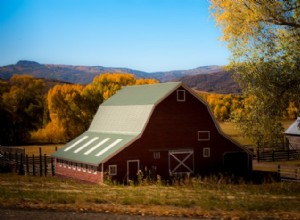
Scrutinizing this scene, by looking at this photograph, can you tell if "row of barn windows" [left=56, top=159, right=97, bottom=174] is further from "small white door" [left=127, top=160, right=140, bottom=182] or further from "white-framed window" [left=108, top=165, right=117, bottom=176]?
"small white door" [left=127, top=160, right=140, bottom=182]

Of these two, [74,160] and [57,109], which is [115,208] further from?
[57,109]

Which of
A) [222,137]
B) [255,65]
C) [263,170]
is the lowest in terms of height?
[263,170]

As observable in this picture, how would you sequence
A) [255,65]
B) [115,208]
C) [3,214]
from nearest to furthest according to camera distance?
[3,214] → [115,208] → [255,65]

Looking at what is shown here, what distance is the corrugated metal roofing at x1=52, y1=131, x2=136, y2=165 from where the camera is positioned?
36.3 m

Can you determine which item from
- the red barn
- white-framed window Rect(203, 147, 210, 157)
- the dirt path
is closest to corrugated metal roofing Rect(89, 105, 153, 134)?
the red barn

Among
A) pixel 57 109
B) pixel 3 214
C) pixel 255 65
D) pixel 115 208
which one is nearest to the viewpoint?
pixel 3 214

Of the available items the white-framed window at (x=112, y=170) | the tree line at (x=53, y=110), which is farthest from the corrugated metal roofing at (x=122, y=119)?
the tree line at (x=53, y=110)

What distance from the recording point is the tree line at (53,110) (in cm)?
8212

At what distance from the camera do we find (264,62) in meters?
25.5

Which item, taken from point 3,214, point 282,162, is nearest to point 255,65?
point 3,214

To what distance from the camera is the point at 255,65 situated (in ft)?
84.4

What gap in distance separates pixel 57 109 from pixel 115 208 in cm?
7087

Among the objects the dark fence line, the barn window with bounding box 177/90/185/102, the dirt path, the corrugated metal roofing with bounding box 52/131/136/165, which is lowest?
the dark fence line

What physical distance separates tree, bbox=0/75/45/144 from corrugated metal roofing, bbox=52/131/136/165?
149 ft
